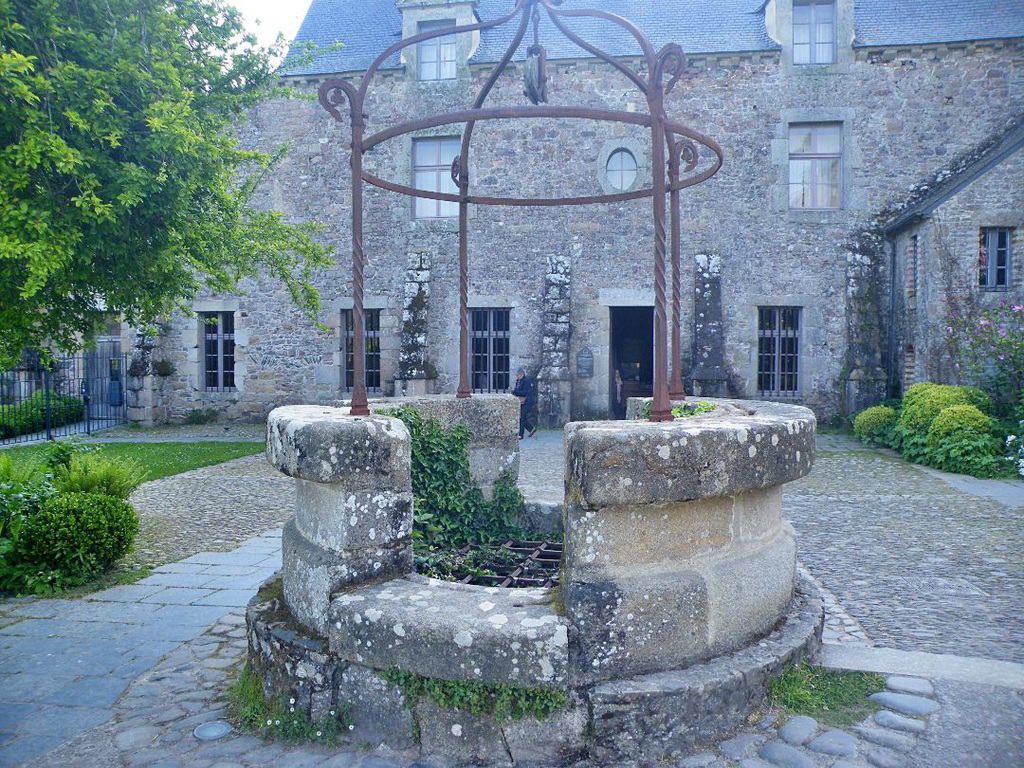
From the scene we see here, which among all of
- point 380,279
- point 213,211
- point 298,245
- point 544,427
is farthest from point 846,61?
point 213,211

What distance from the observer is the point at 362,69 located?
15.0m

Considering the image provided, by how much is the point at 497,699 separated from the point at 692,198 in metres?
13.0

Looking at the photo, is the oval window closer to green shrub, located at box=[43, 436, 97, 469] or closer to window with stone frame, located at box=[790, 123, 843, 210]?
window with stone frame, located at box=[790, 123, 843, 210]

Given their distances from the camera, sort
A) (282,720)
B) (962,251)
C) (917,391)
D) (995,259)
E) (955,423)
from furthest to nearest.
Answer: (995,259) → (962,251) → (917,391) → (955,423) → (282,720)

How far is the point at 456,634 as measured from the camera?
2631 mm

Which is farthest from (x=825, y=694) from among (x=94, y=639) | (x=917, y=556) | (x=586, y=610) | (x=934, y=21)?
(x=934, y=21)

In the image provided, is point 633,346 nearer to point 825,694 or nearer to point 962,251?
point 962,251

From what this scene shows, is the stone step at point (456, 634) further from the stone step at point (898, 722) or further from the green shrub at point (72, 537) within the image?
the green shrub at point (72, 537)

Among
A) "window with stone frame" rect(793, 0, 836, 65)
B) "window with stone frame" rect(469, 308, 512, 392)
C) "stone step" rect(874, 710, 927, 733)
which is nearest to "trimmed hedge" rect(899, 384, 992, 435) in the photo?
"window with stone frame" rect(793, 0, 836, 65)

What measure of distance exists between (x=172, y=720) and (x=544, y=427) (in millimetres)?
11449

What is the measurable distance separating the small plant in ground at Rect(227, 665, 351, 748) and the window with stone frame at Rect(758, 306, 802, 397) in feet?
42.2

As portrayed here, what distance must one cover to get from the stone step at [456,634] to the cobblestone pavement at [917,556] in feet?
7.04

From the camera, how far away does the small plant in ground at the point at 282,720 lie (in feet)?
9.16

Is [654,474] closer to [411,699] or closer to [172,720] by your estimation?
[411,699]
